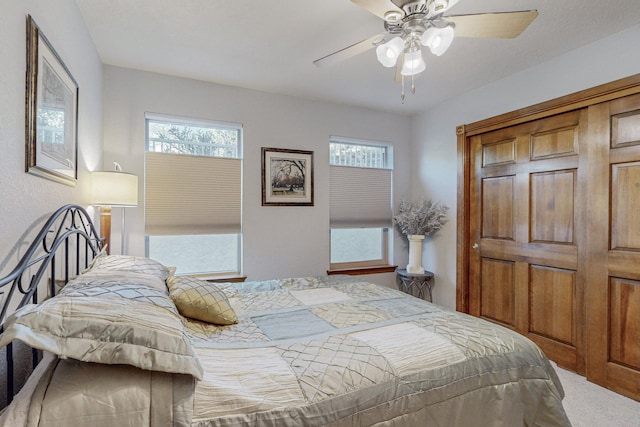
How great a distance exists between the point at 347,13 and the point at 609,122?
6.82 ft

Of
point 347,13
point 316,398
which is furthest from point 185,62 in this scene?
point 316,398

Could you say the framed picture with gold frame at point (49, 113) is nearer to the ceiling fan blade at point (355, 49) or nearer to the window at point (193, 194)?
the window at point (193, 194)

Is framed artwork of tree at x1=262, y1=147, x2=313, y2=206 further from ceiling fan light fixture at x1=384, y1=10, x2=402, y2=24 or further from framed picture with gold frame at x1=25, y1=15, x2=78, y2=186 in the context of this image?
ceiling fan light fixture at x1=384, y1=10, x2=402, y2=24

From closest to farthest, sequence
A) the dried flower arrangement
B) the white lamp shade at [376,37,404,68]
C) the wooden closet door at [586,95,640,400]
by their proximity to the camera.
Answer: the white lamp shade at [376,37,404,68], the wooden closet door at [586,95,640,400], the dried flower arrangement

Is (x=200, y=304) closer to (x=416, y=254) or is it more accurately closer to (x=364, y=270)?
(x=364, y=270)

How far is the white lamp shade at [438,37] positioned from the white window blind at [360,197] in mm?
2216

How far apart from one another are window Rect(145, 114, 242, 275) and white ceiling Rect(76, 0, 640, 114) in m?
0.55

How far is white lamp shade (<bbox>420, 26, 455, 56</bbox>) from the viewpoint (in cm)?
152

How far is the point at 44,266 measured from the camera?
1.21 m

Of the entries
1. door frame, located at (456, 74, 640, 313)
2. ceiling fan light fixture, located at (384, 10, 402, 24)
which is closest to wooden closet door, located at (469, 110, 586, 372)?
door frame, located at (456, 74, 640, 313)

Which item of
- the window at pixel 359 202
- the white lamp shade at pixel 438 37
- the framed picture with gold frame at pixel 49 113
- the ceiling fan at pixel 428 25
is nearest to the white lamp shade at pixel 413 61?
the ceiling fan at pixel 428 25

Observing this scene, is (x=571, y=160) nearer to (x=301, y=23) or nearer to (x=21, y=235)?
(x=301, y=23)

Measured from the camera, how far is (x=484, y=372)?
4.45ft

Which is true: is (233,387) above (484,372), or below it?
above
